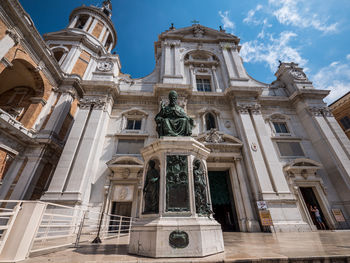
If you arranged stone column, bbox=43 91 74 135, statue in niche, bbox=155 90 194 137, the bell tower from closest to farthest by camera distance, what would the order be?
statue in niche, bbox=155 90 194 137, stone column, bbox=43 91 74 135, the bell tower

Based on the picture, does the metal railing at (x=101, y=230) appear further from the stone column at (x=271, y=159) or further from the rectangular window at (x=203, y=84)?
the rectangular window at (x=203, y=84)

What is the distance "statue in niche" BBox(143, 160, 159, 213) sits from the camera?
4.47 metres

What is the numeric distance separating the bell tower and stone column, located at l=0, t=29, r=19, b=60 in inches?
210

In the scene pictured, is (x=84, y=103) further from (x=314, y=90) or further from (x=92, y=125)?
(x=314, y=90)

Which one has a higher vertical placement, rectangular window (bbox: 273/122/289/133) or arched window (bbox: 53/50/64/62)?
arched window (bbox: 53/50/64/62)

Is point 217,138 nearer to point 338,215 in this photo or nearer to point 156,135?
point 156,135

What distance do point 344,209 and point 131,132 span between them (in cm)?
1587

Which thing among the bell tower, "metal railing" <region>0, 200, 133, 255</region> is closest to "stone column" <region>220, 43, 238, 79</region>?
the bell tower

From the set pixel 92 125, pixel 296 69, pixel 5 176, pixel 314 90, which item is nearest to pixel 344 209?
pixel 314 90

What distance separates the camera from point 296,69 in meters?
17.3

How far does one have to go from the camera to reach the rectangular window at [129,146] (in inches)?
502

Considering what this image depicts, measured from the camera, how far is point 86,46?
21.7 meters

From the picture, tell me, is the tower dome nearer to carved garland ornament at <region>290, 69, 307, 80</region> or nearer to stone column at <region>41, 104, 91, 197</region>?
stone column at <region>41, 104, 91, 197</region>

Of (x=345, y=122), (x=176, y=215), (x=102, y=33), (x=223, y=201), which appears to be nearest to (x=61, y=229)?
(x=176, y=215)
